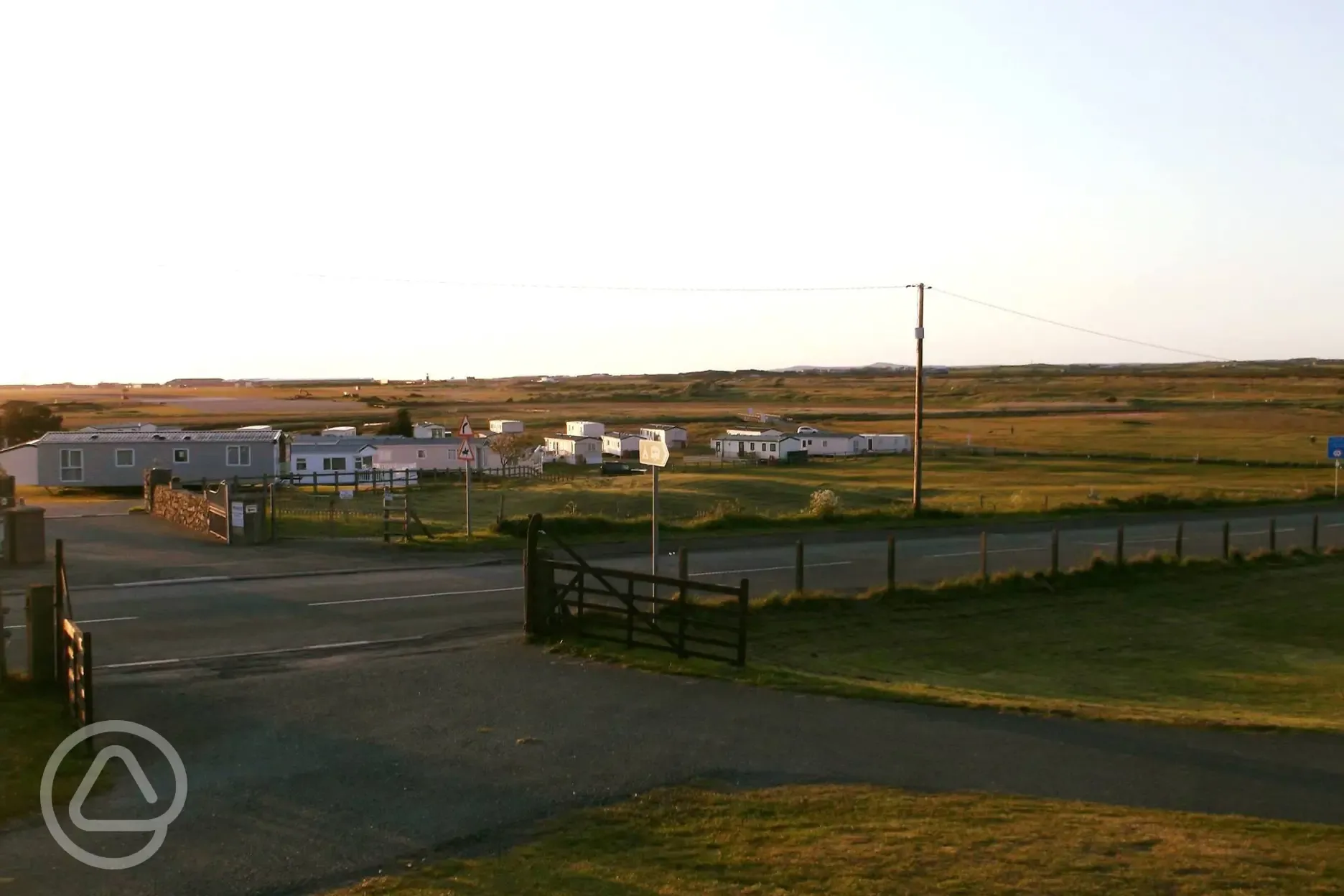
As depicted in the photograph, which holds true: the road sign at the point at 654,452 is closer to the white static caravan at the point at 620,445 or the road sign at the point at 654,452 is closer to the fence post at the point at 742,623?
the fence post at the point at 742,623

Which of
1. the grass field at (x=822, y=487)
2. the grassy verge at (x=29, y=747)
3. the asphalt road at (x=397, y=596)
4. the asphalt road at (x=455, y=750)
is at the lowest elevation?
the grass field at (x=822, y=487)

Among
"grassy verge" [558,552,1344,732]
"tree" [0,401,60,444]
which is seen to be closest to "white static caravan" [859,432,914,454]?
"tree" [0,401,60,444]

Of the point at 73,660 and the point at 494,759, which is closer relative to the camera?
the point at 494,759

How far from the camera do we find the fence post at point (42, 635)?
41.7 feet

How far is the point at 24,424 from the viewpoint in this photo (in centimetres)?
7362

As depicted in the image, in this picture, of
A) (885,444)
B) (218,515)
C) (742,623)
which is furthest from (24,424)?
(742,623)

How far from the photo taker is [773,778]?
10.1 meters

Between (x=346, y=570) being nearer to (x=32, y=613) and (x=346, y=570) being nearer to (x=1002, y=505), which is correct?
(x=32, y=613)

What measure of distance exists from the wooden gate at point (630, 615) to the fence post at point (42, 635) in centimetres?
579

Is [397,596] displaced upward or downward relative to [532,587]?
downward

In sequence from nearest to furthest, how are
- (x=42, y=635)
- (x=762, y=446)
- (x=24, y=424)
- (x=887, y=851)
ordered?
(x=887, y=851)
(x=42, y=635)
(x=24, y=424)
(x=762, y=446)

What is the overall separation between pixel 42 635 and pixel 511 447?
69313 mm

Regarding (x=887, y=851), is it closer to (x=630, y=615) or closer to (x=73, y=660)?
(x=630, y=615)

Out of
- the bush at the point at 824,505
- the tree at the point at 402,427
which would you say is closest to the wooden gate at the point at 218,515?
the bush at the point at 824,505
